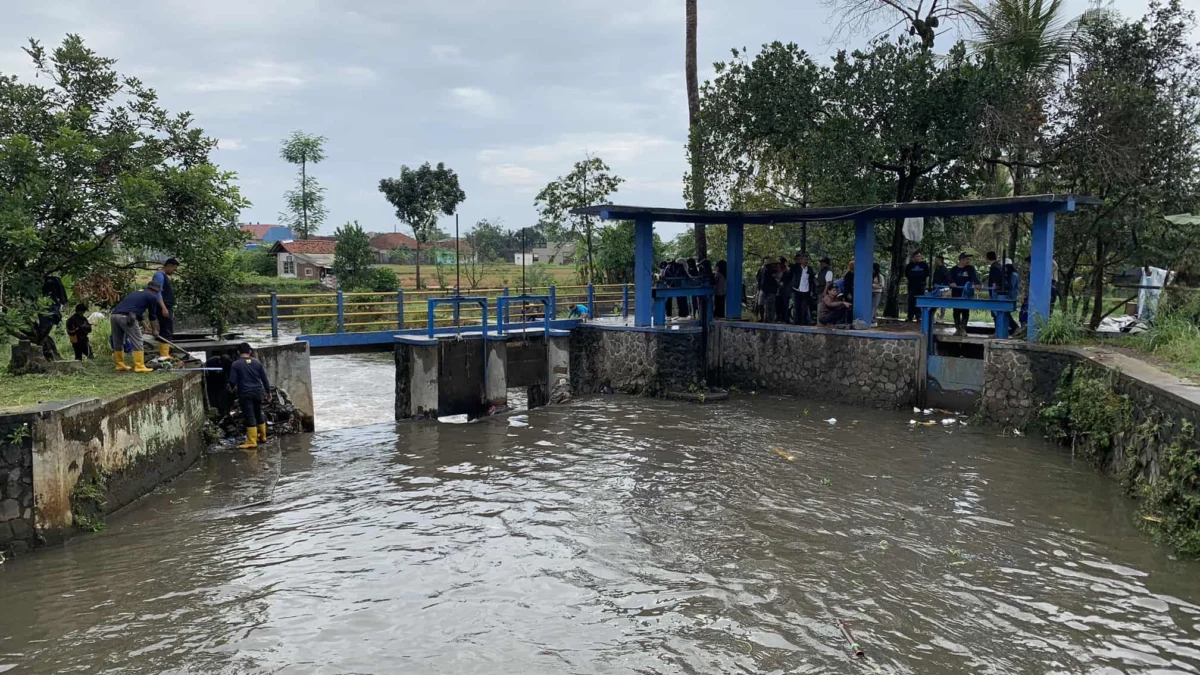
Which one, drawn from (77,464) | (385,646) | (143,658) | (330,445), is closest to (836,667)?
(385,646)

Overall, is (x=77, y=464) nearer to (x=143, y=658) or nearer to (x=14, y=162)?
(x=143, y=658)

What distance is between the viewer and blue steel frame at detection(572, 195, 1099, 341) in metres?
13.4

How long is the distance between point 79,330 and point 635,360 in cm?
1032

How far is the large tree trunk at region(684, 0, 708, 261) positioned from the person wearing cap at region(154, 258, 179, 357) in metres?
12.1

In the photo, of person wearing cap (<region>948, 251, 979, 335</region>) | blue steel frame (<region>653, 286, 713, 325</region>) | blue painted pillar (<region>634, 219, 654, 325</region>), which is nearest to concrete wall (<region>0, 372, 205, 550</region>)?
blue painted pillar (<region>634, 219, 654, 325</region>)

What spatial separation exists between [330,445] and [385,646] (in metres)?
7.69

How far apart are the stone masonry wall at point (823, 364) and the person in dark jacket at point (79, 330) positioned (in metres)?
12.1

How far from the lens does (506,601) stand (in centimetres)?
683

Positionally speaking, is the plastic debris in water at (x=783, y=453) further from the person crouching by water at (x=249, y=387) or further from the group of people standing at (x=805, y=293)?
the person crouching by water at (x=249, y=387)

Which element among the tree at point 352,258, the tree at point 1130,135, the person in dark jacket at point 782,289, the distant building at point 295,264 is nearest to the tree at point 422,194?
the tree at point 352,258

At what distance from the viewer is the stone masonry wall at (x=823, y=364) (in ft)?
49.8

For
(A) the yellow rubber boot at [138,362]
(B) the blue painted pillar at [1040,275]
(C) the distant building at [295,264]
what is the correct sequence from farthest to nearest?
(C) the distant building at [295,264] → (B) the blue painted pillar at [1040,275] → (A) the yellow rubber boot at [138,362]

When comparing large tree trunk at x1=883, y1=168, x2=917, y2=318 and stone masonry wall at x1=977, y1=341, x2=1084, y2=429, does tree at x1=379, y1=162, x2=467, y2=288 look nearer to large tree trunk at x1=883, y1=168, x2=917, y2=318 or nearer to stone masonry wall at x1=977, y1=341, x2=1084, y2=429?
large tree trunk at x1=883, y1=168, x2=917, y2=318

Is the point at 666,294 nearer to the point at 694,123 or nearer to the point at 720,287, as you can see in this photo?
the point at 720,287
